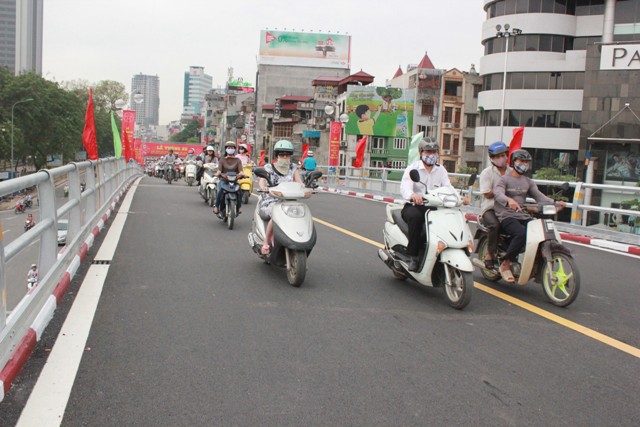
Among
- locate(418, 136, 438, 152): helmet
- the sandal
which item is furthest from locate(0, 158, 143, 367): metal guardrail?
the sandal

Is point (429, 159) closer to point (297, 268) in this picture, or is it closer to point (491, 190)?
point (491, 190)

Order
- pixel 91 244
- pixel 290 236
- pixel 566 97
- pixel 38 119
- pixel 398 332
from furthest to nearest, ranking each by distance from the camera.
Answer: pixel 38 119 → pixel 566 97 → pixel 91 244 → pixel 290 236 → pixel 398 332

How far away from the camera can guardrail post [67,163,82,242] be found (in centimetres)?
684

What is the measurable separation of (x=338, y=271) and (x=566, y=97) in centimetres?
4446

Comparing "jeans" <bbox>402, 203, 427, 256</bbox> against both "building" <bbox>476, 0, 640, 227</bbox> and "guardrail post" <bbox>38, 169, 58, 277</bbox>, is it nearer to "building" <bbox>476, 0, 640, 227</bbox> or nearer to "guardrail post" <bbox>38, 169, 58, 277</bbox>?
"guardrail post" <bbox>38, 169, 58, 277</bbox>

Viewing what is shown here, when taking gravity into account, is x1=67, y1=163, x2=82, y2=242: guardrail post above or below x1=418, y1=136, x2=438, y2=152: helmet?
below

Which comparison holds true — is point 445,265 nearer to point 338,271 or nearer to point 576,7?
point 338,271

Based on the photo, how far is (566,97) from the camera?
155ft

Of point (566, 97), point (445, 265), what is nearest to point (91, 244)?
point (445, 265)

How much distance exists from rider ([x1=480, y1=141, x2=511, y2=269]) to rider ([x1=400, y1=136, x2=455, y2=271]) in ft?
1.46

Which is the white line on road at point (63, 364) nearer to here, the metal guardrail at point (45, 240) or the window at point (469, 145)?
Answer: the metal guardrail at point (45, 240)

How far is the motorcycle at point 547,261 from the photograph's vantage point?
595cm

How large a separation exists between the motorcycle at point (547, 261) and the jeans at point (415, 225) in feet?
3.37

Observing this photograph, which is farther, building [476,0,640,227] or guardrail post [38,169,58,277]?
building [476,0,640,227]
